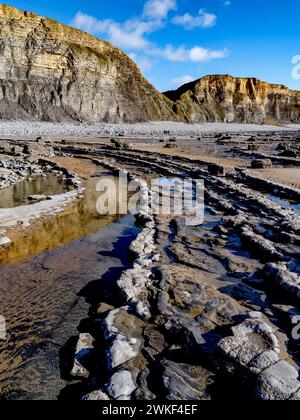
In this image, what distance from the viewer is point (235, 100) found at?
147m

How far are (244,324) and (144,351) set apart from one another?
1417mm

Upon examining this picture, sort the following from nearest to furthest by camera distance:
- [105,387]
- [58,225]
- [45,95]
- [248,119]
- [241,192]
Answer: [105,387]
[58,225]
[241,192]
[45,95]
[248,119]

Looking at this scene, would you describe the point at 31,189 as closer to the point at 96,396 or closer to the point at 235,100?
the point at 96,396

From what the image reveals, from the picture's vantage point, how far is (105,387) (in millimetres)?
3652

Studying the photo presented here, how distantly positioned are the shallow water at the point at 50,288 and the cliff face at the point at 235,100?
377 ft

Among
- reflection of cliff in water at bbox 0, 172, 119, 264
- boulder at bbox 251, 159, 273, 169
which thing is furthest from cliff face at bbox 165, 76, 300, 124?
reflection of cliff in water at bbox 0, 172, 119, 264

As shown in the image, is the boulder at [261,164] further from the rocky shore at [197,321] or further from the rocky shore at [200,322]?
the rocky shore at [200,322]

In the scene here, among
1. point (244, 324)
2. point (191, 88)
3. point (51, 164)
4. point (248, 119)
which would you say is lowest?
point (244, 324)

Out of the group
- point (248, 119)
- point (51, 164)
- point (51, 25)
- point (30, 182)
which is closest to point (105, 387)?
point (30, 182)

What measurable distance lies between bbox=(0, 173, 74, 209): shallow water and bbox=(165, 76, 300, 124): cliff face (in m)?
107

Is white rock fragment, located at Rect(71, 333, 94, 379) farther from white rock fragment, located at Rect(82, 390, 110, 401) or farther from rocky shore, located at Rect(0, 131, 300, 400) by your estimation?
white rock fragment, located at Rect(82, 390, 110, 401)

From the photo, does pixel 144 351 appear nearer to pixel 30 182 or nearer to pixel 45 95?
pixel 30 182

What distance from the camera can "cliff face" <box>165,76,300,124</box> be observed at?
133m

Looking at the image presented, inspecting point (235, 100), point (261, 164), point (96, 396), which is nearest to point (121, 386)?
point (96, 396)
